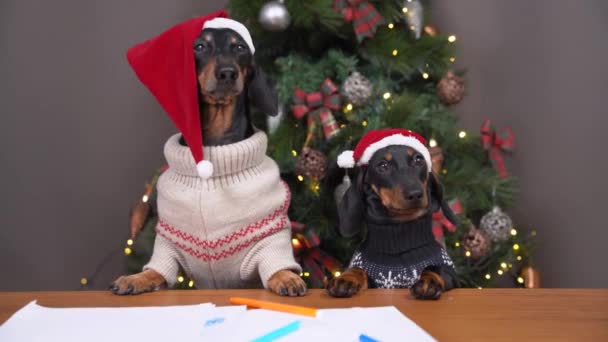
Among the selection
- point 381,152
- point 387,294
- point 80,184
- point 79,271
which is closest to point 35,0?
point 80,184

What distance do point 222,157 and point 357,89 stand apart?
627 millimetres

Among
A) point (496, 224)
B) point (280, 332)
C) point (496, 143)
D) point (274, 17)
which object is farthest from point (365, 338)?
point (496, 143)

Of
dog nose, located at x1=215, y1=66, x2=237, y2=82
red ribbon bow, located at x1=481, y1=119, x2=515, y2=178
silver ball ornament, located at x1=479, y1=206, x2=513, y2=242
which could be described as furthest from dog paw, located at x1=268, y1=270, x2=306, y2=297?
red ribbon bow, located at x1=481, y1=119, x2=515, y2=178

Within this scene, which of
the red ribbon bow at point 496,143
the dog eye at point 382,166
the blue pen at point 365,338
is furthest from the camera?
the red ribbon bow at point 496,143

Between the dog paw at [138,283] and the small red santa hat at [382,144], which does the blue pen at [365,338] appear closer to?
the dog paw at [138,283]

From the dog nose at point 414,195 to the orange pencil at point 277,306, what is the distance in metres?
0.50

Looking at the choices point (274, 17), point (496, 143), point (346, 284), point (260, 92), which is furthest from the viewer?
point (496, 143)

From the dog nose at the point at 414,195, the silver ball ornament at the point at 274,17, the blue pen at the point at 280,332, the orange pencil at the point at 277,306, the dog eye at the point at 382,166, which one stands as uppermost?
the silver ball ornament at the point at 274,17

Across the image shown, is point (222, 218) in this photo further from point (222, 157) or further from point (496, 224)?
point (496, 224)

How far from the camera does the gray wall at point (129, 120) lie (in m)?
2.38

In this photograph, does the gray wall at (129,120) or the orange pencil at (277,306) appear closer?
the orange pencil at (277,306)

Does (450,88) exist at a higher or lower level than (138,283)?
higher

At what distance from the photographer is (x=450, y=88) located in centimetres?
208

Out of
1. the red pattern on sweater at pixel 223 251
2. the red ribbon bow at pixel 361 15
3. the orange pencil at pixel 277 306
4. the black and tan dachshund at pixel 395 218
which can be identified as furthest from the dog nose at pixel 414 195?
the red ribbon bow at pixel 361 15
